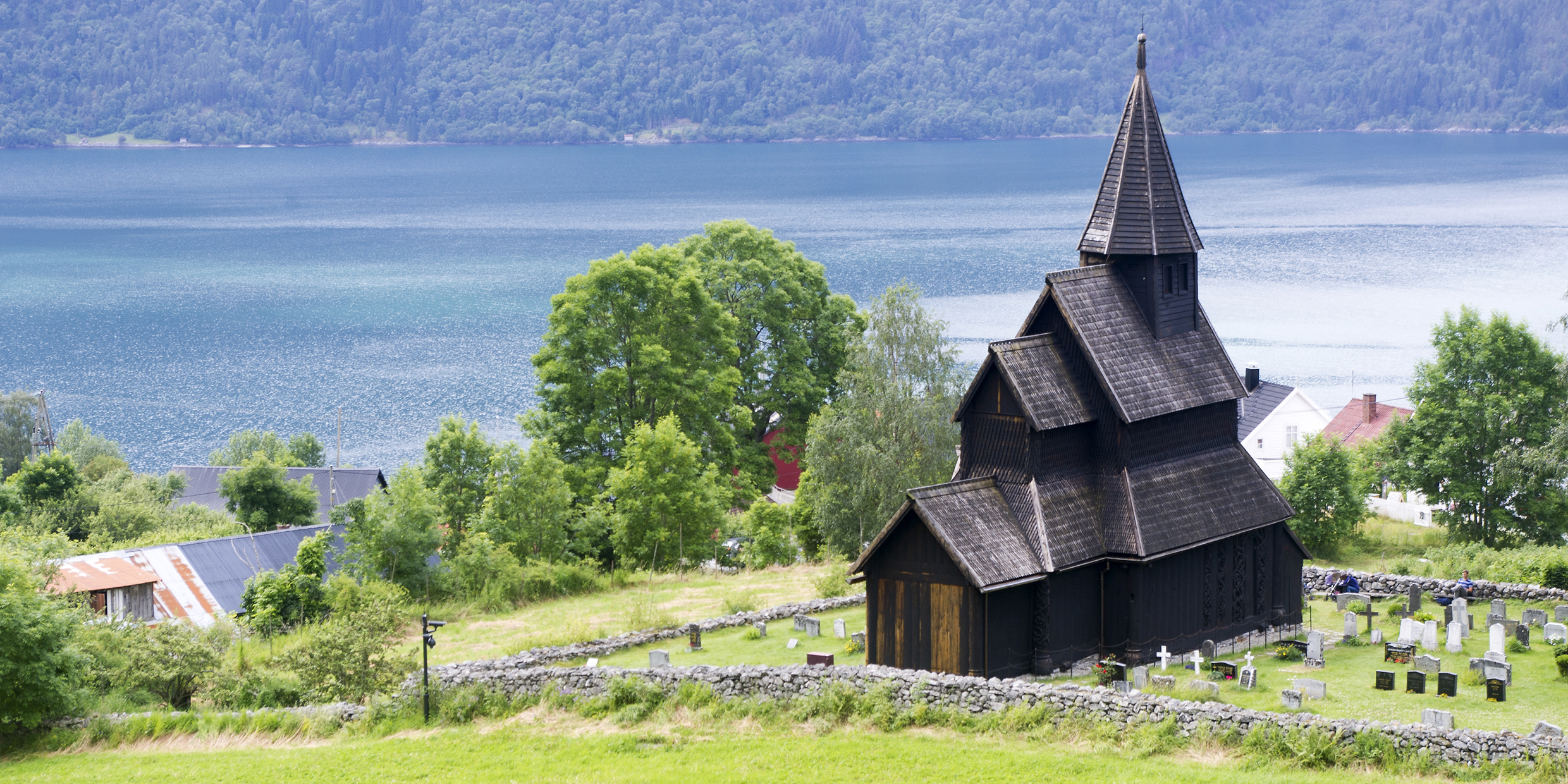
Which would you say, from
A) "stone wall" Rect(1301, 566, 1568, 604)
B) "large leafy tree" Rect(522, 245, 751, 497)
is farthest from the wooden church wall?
"large leafy tree" Rect(522, 245, 751, 497)

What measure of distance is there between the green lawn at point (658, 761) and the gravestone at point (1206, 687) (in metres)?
3.39

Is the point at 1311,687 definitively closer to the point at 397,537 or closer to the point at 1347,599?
the point at 1347,599

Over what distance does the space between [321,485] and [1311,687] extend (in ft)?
148

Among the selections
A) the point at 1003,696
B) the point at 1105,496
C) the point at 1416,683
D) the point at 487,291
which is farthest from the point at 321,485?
the point at 487,291

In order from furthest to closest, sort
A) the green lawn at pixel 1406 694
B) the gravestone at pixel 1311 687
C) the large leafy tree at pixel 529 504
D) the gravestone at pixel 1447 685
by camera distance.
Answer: the large leafy tree at pixel 529 504 < the gravestone at pixel 1447 685 < the gravestone at pixel 1311 687 < the green lawn at pixel 1406 694

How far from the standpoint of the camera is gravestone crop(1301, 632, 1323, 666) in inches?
1152

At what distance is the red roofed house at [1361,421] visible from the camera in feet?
220

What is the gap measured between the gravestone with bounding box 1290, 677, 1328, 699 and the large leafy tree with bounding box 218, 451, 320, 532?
38.1 metres

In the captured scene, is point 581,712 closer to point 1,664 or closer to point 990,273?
point 1,664

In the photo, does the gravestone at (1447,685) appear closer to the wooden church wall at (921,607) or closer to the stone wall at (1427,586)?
the stone wall at (1427,586)

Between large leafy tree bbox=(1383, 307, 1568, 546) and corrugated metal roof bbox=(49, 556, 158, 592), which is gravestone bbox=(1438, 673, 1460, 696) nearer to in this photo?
large leafy tree bbox=(1383, 307, 1568, 546)

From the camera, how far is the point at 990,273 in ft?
418

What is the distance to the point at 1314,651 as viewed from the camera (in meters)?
29.3

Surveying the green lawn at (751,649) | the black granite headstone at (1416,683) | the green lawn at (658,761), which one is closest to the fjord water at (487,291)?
the green lawn at (751,649)
